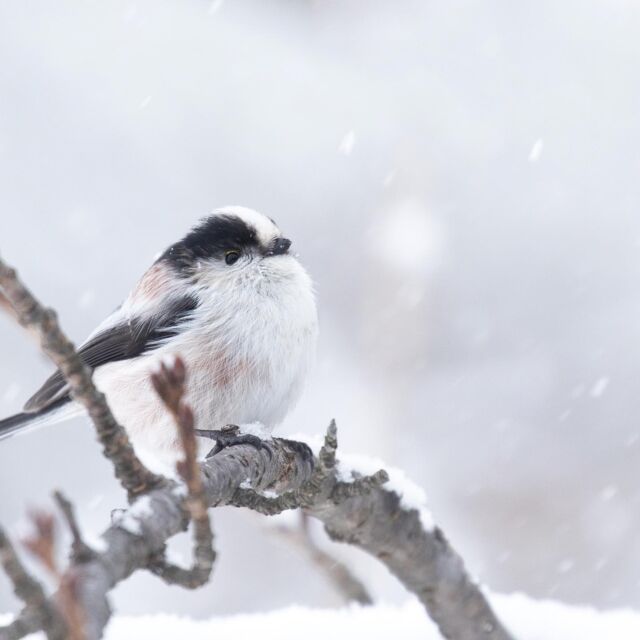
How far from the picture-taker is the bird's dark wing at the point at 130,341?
110 inches

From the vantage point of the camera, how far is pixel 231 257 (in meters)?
2.89

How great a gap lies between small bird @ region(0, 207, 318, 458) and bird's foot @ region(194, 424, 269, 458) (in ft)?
0.97

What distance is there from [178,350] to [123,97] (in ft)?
13.5

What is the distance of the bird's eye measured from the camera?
288cm

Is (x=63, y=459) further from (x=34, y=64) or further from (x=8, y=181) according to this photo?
(x=34, y=64)

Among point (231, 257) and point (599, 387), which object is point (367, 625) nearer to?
point (231, 257)

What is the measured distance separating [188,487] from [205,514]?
5cm

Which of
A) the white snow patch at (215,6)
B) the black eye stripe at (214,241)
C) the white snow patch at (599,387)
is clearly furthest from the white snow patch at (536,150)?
the black eye stripe at (214,241)

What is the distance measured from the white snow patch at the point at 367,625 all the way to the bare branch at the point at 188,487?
1.19m

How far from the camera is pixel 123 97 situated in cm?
629

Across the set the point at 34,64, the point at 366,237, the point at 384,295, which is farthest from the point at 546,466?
the point at 34,64

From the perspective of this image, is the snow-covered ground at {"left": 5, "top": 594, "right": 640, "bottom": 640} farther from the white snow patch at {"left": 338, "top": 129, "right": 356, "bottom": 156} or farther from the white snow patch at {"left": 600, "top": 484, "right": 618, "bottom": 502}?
the white snow patch at {"left": 338, "top": 129, "right": 356, "bottom": 156}

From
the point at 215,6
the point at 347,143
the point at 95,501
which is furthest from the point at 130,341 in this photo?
the point at 215,6

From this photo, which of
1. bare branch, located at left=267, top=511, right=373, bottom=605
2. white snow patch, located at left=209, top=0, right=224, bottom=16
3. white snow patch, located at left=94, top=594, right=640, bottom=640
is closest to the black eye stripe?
bare branch, located at left=267, top=511, right=373, bottom=605
